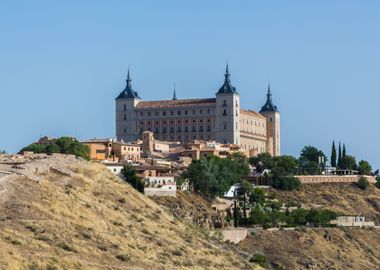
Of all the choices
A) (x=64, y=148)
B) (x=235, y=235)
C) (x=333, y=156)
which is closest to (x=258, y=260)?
(x=235, y=235)

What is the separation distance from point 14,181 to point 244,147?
10780 centimetres

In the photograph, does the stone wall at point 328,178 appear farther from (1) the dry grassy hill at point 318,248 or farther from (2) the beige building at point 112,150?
(1) the dry grassy hill at point 318,248

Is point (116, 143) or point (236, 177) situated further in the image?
point (116, 143)

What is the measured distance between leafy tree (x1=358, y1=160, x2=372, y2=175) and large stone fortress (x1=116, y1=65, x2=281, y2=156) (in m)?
20.9

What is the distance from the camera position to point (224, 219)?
8700 cm

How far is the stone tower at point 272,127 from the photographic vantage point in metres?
166

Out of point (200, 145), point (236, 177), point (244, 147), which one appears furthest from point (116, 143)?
point (244, 147)

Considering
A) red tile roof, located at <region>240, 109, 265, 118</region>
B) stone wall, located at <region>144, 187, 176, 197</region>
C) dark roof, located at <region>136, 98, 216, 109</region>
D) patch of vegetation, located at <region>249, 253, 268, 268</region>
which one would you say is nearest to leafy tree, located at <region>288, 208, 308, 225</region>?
stone wall, located at <region>144, 187, 176, 197</region>

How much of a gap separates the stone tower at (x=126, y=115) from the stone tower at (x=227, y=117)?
12.1 m

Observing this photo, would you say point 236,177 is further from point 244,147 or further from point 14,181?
point 14,181

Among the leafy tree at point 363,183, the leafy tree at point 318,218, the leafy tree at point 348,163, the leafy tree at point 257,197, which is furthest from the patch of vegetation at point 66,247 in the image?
the leafy tree at point 348,163

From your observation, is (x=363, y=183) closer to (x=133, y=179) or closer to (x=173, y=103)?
(x=173, y=103)

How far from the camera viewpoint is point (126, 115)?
161 m

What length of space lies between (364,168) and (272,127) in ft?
115
